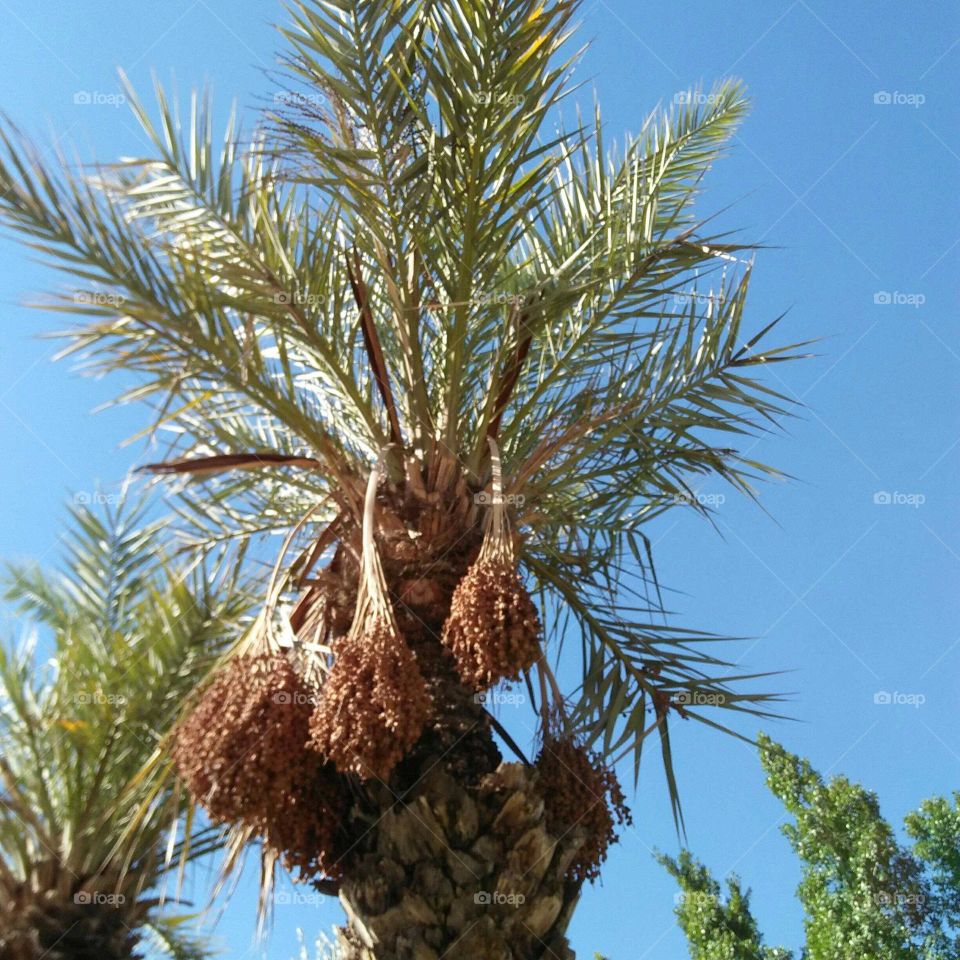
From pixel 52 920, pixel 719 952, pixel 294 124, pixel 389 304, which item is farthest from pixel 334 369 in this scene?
pixel 719 952

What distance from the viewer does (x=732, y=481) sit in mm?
5906

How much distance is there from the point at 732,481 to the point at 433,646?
2.05 metres

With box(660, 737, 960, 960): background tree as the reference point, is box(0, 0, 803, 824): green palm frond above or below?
below

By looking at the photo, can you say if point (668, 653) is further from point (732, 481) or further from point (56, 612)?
point (56, 612)

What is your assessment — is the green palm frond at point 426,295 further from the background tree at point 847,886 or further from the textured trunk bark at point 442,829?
the background tree at point 847,886

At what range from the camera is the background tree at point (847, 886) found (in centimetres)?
1425

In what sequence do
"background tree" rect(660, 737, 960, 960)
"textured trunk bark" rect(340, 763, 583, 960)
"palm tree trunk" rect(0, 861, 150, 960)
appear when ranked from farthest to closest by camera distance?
"background tree" rect(660, 737, 960, 960), "palm tree trunk" rect(0, 861, 150, 960), "textured trunk bark" rect(340, 763, 583, 960)

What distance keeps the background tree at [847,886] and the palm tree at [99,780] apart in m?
10.5

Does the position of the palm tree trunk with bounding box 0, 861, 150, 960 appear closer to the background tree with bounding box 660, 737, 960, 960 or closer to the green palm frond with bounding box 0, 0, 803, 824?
the green palm frond with bounding box 0, 0, 803, 824

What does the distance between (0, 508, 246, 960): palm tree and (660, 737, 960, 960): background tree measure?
10467 mm

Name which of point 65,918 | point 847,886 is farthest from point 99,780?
point 847,886

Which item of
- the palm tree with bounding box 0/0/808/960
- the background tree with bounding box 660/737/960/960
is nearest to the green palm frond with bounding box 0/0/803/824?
the palm tree with bounding box 0/0/808/960

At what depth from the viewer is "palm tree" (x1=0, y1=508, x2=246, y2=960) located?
Result: 14.9 ft

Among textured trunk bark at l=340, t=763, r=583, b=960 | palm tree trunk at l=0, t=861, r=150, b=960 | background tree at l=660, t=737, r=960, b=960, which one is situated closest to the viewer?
textured trunk bark at l=340, t=763, r=583, b=960
